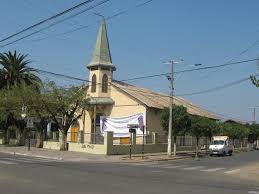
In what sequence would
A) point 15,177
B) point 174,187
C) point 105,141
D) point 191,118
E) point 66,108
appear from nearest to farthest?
point 174,187, point 15,177, point 105,141, point 66,108, point 191,118

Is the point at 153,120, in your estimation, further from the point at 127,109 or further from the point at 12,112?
the point at 12,112

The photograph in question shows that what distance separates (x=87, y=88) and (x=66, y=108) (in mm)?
10799

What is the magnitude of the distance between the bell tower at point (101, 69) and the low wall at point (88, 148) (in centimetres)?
1089

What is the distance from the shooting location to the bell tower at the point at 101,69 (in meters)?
55.2

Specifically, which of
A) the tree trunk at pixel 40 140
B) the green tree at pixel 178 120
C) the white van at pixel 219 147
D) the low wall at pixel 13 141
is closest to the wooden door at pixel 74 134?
the tree trunk at pixel 40 140

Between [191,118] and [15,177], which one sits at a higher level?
[191,118]

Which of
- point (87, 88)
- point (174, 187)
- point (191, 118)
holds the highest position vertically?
point (87, 88)

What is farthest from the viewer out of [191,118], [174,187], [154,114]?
[154,114]

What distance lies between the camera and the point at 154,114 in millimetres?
54656

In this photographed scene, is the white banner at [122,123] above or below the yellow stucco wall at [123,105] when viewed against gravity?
below

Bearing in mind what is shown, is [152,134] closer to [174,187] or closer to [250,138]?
[174,187]

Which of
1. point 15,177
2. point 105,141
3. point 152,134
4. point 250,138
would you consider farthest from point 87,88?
point 250,138

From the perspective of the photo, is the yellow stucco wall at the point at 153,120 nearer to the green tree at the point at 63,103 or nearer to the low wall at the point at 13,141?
the green tree at the point at 63,103

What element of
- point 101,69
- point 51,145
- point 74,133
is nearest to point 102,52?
point 101,69
